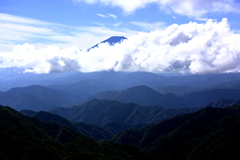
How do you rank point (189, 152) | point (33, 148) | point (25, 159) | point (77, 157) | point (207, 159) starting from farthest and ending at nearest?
point (189, 152) < point (207, 159) < point (77, 157) < point (33, 148) < point (25, 159)

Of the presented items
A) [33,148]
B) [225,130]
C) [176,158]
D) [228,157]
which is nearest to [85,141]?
[33,148]

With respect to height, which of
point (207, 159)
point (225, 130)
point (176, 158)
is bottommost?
point (176, 158)

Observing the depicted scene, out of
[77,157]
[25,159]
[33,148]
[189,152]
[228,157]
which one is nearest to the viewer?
[25,159]

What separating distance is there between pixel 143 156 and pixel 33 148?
9960 centimetres

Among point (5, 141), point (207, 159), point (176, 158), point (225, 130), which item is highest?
point (5, 141)

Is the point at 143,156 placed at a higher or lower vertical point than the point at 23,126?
lower

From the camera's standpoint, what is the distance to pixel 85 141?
524 ft

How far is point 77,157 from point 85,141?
58.7m

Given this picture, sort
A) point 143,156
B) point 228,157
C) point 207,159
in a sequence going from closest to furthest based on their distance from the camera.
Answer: point 228,157 < point 207,159 < point 143,156

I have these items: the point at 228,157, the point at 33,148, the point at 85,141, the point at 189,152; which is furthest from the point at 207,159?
the point at 33,148

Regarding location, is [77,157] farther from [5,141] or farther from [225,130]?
[225,130]

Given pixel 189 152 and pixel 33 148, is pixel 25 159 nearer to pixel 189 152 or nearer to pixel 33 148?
pixel 33 148

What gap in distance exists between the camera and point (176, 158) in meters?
193

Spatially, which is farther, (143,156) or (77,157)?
(143,156)
